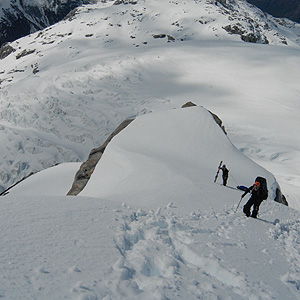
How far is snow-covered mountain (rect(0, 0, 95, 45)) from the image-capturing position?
134000 millimetres

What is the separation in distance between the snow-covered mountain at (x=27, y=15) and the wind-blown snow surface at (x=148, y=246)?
5790 inches

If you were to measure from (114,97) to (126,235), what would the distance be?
124 ft

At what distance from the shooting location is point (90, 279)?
12.3 ft

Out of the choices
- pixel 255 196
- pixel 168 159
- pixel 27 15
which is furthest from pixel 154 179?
pixel 27 15

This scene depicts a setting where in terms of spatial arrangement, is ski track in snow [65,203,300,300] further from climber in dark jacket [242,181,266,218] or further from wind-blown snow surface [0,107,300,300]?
climber in dark jacket [242,181,266,218]

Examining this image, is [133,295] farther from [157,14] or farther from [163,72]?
[157,14]

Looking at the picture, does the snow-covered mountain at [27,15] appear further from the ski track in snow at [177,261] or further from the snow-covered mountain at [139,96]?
the ski track in snow at [177,261]

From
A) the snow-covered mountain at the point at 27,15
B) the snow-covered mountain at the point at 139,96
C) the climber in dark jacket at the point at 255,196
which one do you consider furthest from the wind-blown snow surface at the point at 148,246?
the snow-covered mountain at the point at 27,15

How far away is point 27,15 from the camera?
14150cm

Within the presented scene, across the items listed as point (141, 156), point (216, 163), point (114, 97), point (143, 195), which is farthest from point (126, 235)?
point (114, 97)

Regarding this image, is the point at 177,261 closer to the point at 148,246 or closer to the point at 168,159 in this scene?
the point at 148,246

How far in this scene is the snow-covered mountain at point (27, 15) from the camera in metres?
134

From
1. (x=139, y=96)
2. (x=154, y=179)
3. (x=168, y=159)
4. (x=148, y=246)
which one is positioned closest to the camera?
(x=148, y=246)

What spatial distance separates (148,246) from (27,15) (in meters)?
159
